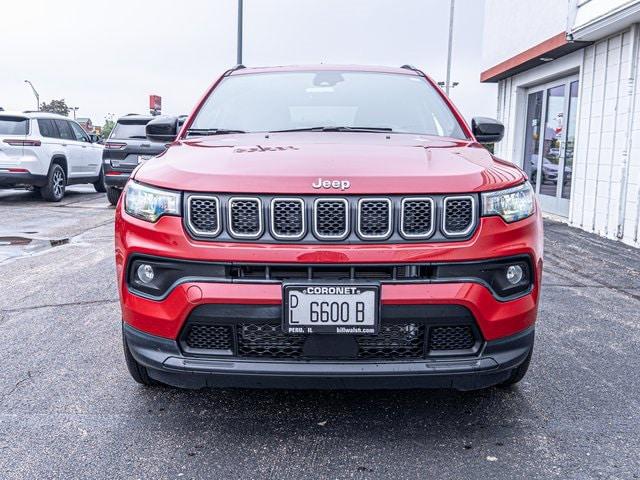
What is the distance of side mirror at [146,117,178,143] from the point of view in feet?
13.1

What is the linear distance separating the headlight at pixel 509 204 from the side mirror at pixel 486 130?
1.35 metres

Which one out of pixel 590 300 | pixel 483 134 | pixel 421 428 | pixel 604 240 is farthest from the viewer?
pixel 604 240

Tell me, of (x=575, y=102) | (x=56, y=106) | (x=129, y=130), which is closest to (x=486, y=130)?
(x=575, y=102)

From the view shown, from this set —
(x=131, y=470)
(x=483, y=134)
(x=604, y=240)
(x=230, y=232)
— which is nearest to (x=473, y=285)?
(x=230, y=232)

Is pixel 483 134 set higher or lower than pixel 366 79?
lower

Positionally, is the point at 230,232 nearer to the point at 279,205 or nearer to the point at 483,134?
the point at 279,205

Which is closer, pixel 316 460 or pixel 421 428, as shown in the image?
pixel 316 460

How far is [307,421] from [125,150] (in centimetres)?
1032

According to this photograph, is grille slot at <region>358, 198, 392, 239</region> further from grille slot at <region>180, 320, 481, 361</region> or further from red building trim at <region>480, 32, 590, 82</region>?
red building trim at <region>480, 32, 590, 82</region>

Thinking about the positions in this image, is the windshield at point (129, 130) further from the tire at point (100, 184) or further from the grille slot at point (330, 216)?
the grille slot at point (330, 216)

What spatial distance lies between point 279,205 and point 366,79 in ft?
6.21

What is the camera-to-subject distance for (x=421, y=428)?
2.80 m

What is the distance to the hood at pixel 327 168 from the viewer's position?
248cm

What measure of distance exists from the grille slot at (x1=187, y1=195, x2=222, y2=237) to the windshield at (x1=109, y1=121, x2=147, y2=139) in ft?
34.1
